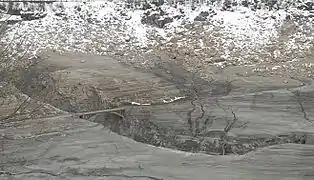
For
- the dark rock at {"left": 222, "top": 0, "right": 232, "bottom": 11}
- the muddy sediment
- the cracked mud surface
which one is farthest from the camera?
the dark rock at {"left": 222, "top": 0, "right": 232, "bottom": 11}

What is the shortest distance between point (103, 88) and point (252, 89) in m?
2.09

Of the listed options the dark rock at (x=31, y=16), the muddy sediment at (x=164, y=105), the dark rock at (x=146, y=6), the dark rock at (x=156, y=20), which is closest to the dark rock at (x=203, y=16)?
the dark rock at (x=156, y=20)

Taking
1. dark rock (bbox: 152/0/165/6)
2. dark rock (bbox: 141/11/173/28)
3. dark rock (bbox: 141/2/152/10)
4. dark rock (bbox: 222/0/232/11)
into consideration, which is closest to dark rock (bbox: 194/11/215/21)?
dark rock (bbox: 222/0/232/11)

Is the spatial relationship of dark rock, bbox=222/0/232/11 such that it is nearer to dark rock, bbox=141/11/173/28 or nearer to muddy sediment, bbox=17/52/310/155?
dark rock, bbox=141/11/173/28

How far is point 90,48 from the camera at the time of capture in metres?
9.32

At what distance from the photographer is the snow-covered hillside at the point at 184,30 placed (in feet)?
30.1

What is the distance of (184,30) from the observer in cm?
971

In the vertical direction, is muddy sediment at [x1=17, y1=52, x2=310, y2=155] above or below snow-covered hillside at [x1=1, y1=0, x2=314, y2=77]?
below

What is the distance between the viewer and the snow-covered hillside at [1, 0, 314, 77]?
9.18 meters

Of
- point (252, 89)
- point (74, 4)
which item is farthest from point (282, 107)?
point (74, 4)

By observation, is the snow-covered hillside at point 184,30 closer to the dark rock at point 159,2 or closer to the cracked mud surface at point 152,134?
the dark rock at point 159,2

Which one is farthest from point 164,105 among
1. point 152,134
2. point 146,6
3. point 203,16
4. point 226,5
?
point 226,5

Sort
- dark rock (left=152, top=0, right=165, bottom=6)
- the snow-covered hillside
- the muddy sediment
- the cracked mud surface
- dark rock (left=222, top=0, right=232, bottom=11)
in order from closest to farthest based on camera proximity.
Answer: the cracked mud surface
the muddy sediment
the snow-covered hillside
dark rock (left=222, top=0, right=232, bottom=11)
dark rock (left=152, top=0, right=165, bottom=6)

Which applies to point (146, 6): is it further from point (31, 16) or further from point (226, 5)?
point (31, 16)
